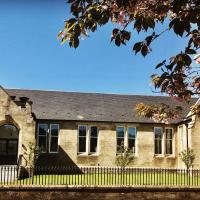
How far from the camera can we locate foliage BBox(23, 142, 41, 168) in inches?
1100

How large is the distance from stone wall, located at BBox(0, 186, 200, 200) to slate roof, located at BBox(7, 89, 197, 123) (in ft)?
51.5

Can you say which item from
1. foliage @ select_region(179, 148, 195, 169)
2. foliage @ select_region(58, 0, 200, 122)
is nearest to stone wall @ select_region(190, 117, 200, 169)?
foliage @ select_region(179, 148, 195, 169)

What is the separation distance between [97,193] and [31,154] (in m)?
10.9

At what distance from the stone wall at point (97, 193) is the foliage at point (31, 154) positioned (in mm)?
9881

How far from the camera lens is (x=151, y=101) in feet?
130

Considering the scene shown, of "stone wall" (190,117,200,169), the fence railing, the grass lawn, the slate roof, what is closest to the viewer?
the grass lawn

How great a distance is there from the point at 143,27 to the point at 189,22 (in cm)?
72

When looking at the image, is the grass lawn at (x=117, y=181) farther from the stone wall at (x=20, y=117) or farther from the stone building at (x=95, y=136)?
the stone building at (x=95, y=136)

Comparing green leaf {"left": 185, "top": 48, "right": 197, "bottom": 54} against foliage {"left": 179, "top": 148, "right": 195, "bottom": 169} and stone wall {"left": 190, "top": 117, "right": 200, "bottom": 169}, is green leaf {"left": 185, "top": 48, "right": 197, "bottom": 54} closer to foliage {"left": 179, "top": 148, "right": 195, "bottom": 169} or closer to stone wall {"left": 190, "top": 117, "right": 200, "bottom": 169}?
foliage {"left": 179, "top": 148, "right": 195, "bottom": 169}

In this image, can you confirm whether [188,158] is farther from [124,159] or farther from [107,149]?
[107,149]

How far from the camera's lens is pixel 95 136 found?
34281 millimetres

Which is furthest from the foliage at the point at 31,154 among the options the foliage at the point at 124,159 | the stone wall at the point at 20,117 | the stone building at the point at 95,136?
the foliage at the point at 124,159

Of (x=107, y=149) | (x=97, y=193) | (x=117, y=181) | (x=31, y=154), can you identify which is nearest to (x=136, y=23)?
(x=97, y=193)

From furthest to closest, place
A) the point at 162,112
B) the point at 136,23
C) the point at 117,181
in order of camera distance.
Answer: the point at 117,181
the point at 162,112
the point at 136,23
